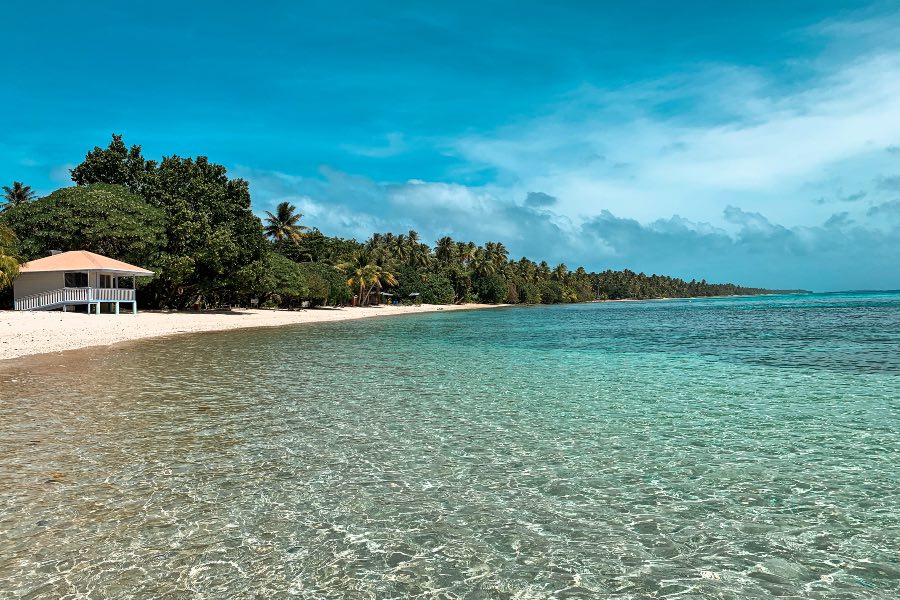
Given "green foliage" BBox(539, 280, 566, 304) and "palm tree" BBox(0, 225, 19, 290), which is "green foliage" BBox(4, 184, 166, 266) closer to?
"palm tree" BBox(0, 225, 19, 290)

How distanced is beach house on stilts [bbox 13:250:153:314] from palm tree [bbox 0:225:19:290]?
1485 mm

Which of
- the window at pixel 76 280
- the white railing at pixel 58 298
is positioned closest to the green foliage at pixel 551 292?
the window at pixel 76 280

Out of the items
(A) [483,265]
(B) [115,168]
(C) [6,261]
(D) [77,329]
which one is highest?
(B) [115,168]

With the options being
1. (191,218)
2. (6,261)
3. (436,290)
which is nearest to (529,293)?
(436,290)

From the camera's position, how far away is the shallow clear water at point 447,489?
181 inches

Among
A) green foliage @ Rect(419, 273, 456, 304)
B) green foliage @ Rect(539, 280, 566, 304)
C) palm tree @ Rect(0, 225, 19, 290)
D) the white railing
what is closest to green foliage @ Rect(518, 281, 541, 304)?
green foliage @ Rect(539, 280, 566, 304)

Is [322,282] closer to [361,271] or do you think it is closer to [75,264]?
[361,271]

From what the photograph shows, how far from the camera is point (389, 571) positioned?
4.67 metres

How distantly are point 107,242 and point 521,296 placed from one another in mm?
92409

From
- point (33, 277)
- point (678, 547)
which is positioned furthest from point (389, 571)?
point (33, 277)

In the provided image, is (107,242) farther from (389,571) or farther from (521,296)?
(521,296)

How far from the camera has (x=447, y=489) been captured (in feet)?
21.7

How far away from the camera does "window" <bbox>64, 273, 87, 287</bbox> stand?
131 feet

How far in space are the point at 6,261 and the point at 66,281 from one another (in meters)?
6.36
